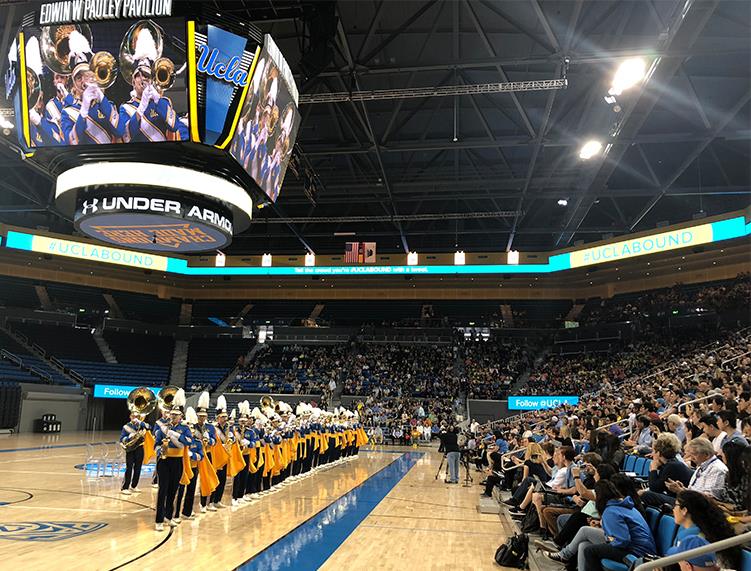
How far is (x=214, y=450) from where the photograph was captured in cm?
965

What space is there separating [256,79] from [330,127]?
8477 mm

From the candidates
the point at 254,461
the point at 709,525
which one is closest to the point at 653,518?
the point at 709,525

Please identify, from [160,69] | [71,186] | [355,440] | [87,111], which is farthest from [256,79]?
[355,440]

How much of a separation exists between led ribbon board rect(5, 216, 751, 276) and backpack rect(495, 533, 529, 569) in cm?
2032

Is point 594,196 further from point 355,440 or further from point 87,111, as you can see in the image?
point 87,111

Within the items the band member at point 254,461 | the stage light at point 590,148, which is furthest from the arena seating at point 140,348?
the stage light at point 590,148

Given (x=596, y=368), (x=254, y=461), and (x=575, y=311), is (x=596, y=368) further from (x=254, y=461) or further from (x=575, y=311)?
(x=254, y=461)

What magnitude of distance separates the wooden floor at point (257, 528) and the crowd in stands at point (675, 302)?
62.0ft

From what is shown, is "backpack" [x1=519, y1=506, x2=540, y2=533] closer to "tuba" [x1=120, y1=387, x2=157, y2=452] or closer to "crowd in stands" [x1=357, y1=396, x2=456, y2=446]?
"tuba" [x1=120, y1=387, x2=157, y2=452]

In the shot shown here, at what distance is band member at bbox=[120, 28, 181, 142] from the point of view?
10.3 metres

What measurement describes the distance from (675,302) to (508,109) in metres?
17.0

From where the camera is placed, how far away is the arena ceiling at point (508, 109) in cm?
1255

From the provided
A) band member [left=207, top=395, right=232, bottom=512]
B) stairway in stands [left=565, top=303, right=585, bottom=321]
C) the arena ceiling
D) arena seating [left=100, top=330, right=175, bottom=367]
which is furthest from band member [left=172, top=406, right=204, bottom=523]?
stairway in stands [left=565, top=303, right=585, bottom=321]

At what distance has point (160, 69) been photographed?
1037 cm
